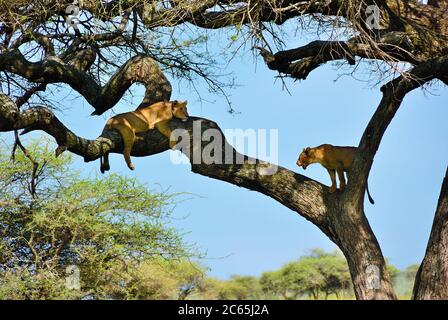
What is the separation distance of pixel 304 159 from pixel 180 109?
208cm

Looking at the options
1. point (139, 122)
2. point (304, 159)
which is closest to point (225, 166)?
point (139, 122)

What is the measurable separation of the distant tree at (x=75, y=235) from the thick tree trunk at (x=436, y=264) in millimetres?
4684

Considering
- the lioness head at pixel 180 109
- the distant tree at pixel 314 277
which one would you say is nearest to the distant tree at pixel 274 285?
the distant tree at pixel 314 277

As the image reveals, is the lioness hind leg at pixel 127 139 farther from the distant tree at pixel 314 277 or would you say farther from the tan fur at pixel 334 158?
the distant tree at pixel 314 277

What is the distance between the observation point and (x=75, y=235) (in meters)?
10.2

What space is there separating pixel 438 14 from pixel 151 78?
13.0 ft

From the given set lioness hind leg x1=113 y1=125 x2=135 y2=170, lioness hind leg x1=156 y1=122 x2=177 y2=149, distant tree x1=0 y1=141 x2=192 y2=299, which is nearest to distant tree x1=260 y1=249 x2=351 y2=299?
distant tree x1=0 y1=141 x2=192 y2=299

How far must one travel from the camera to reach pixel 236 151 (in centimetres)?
811

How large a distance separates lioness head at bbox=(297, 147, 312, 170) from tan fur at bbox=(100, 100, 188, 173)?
1971 millimetres

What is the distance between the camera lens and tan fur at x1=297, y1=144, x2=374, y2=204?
8500 millimetres

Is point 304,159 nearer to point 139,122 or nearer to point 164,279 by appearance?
point 139,122

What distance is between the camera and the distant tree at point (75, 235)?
33.0ft

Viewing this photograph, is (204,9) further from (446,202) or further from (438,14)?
(446,202)
